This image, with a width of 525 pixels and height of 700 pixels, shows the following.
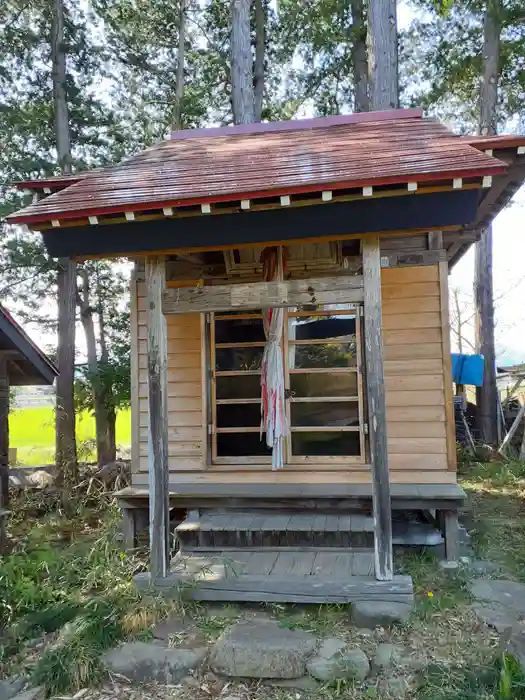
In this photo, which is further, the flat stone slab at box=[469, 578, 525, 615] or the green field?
the green field

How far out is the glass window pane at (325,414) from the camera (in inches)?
215

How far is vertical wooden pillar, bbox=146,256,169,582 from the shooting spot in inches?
165

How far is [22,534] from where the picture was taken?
22.8ft

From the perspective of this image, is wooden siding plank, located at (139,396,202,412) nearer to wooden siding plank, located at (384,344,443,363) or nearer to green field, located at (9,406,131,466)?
wooden siding plank, located at (384,344,443,363)

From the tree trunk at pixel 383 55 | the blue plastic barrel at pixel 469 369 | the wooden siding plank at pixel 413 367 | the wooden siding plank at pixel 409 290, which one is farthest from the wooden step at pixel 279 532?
the tree trunk at pixel 383 55

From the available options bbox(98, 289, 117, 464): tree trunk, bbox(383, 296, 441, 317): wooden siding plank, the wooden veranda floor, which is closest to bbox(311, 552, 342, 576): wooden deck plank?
the wooden veranda floor

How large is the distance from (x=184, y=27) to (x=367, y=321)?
12.3 metres

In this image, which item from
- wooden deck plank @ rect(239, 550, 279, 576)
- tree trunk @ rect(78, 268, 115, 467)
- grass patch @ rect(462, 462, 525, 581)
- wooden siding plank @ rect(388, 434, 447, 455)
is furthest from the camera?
tree trunk @ rect(78, 268, 115, 467)

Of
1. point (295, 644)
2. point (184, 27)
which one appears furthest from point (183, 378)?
point (184, 27)

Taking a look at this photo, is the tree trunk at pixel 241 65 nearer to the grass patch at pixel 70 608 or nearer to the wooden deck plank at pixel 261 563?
the grass patch at pixel 70 608

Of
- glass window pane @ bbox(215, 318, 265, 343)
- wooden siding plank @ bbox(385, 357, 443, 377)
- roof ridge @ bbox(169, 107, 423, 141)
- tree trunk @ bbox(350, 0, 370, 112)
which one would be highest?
tree trunk @ bbox(350, 0, 370, 112)

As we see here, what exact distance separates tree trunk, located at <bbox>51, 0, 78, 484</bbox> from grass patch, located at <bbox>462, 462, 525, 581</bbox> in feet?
20.2

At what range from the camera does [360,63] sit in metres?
12.5

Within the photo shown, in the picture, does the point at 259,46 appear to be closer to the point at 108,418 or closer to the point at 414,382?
the point at 108,418
